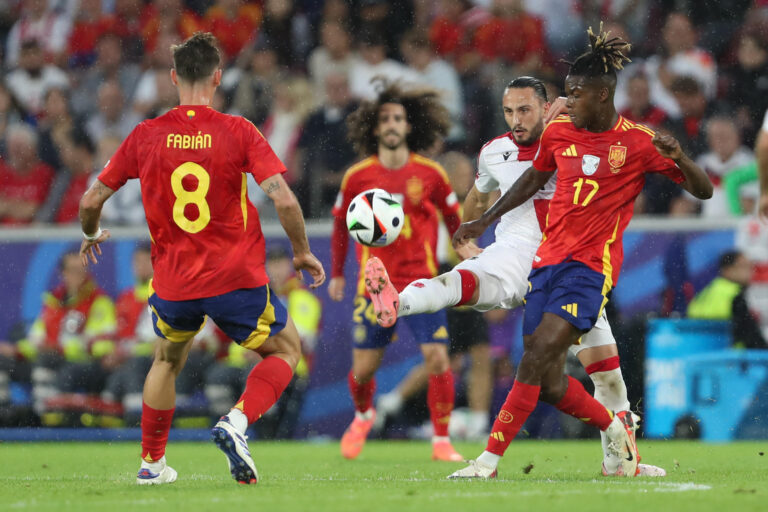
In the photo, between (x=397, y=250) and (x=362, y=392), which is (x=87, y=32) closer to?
(x=397, y=250)

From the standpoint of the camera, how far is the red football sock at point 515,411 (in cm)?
628

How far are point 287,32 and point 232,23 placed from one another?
876 mm

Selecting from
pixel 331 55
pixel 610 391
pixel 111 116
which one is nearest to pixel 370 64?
pixel 331 55

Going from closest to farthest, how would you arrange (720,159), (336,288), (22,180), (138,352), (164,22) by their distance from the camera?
(336,288) < (138,352) < (720,159) < (22,180) < (164,22)

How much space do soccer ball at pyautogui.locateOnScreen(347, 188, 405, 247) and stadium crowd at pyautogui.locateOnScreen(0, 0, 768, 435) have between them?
392 centimetres

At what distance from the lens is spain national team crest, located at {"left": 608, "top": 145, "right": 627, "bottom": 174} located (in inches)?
249

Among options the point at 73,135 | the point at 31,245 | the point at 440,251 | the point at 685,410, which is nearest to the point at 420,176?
the point at 440,251

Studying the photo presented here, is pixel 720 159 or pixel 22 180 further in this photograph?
pixel 22 180

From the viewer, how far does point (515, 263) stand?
6961mm

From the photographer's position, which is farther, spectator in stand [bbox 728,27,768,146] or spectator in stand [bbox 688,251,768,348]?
spectator in stand [bbox 728,27,768,146]

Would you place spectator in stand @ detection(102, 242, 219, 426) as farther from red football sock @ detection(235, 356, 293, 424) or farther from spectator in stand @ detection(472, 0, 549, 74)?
red football sock @ detection(235, 356, 293, 424)

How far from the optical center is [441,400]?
9039mm

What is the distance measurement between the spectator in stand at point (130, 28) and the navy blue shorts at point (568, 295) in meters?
10.4

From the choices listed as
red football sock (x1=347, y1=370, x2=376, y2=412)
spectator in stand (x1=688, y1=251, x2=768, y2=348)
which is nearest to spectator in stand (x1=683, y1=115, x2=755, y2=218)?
spectator in stand (x1=688, y1=251, x2=768, y2=348)
